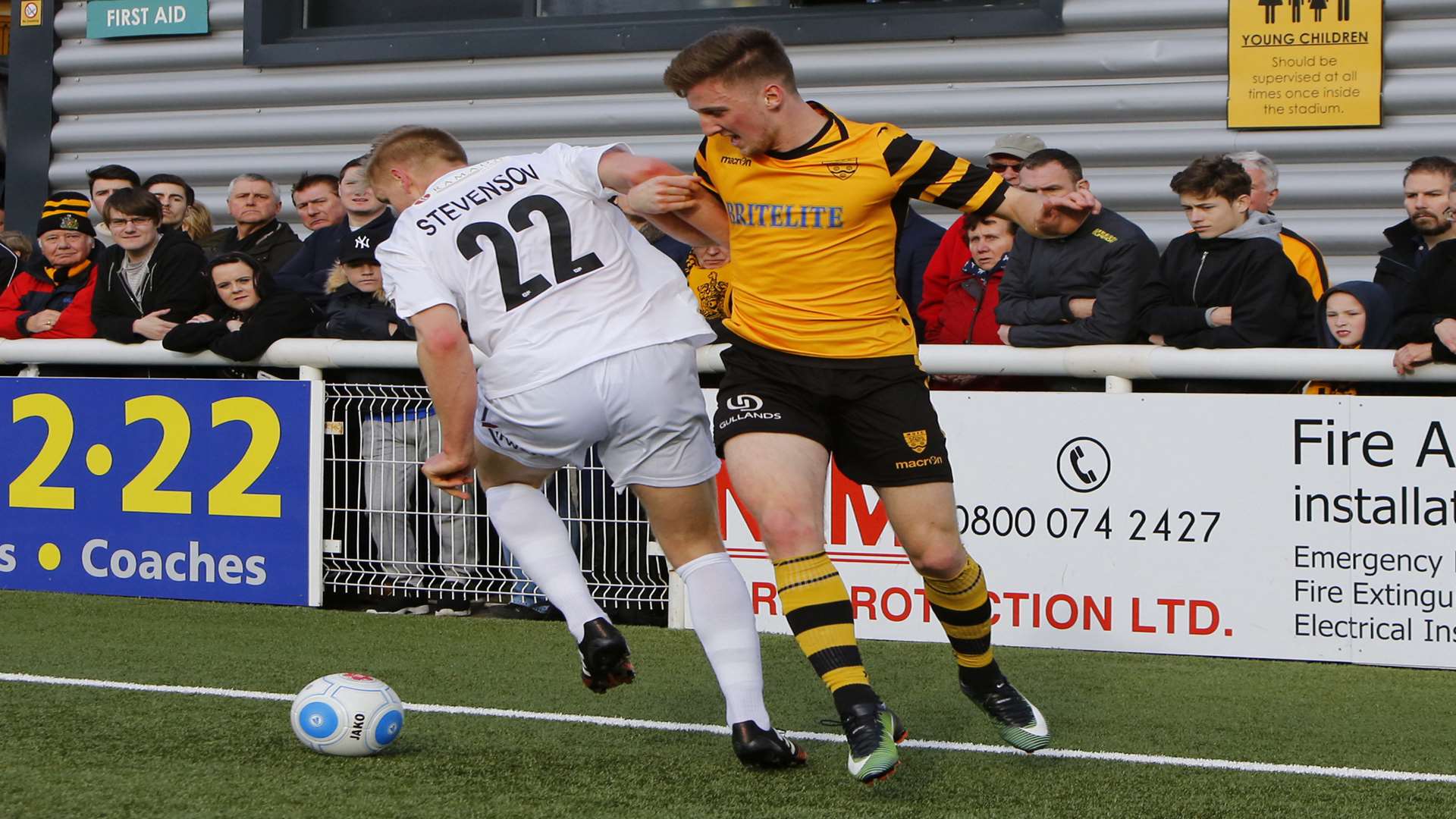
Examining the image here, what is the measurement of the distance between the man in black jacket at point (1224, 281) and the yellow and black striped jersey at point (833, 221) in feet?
8.23

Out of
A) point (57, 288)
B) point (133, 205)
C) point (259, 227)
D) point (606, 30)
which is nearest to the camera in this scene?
point (133, 205)

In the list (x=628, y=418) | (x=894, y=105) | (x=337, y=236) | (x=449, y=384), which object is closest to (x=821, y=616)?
(x=628, y=418)

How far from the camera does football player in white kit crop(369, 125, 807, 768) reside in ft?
16.5

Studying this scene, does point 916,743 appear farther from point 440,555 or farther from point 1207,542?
point 440,555

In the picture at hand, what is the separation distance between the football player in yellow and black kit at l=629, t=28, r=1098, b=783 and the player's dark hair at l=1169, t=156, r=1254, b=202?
264cm

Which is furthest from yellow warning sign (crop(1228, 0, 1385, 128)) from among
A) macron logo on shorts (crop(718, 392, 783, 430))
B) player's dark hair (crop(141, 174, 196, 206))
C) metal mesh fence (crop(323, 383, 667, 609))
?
player's dark hair (crop(141, 174, 196, 206))

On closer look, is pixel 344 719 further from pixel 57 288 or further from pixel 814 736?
pixel 57 288

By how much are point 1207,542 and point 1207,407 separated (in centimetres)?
53

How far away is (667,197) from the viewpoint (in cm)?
494

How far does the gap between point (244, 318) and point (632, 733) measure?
13.9ft

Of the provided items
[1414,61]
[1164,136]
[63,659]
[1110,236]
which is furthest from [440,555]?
[1414,61]

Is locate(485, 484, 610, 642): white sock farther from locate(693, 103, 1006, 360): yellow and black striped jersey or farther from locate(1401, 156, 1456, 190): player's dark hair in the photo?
locate(1401, 156, 1456, 190): player's dark hair

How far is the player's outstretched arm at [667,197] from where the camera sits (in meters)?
4.95

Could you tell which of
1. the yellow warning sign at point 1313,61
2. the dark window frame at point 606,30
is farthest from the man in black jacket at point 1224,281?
the dark window frame at point 606,30
